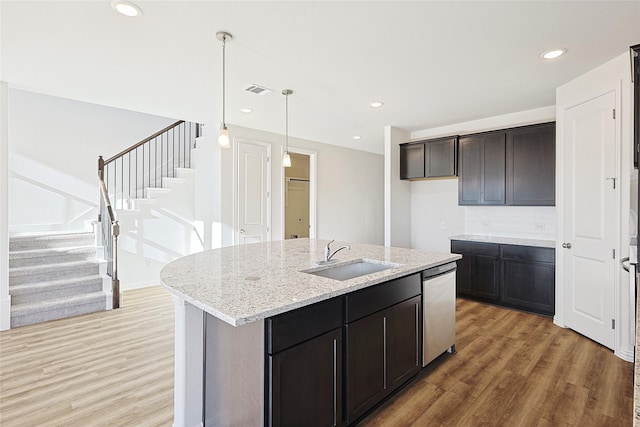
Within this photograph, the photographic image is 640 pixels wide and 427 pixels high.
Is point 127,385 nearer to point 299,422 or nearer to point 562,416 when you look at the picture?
point 299,422

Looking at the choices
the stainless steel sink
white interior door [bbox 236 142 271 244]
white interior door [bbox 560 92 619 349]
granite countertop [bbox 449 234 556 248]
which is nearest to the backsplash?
granite countertop [bbox 449 234 556 248]

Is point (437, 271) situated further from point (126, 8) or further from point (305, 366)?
point (126, 8)

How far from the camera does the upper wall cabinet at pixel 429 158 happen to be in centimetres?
490

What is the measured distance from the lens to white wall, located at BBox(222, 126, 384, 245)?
16.5 feet

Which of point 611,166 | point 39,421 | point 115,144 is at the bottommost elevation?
point 39,421

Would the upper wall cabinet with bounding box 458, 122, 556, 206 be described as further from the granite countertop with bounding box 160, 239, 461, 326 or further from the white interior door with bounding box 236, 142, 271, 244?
the white interior door with bounding box 236, 142, 271, 244

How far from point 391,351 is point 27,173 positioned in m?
5.96

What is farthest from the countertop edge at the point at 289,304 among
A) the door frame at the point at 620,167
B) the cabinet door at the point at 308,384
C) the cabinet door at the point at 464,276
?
the cabinet door at the point at 464,276

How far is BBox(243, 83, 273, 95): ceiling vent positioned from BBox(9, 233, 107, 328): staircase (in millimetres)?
3103

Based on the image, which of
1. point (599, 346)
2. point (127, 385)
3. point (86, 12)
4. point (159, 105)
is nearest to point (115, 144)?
point (159, 105)

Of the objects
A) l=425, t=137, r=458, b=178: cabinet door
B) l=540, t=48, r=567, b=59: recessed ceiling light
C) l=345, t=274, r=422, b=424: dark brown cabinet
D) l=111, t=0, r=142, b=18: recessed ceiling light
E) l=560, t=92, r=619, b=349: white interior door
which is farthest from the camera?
l=425, t=137, r=458, b=178: cabinet door

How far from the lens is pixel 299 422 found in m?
1.55

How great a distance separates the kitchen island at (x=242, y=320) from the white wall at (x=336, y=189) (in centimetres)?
309

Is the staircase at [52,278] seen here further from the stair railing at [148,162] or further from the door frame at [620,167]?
the door frame at [620,167]
